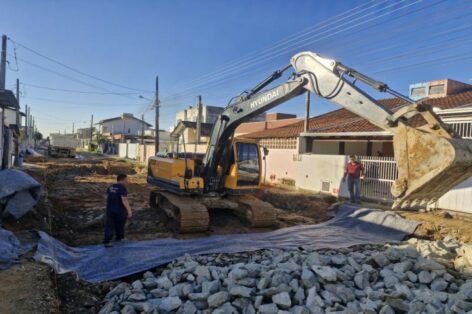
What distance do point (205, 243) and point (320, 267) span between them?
2812mm

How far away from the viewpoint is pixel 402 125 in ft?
16.3

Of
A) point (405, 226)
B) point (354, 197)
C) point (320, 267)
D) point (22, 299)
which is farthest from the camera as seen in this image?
point (354, 197)

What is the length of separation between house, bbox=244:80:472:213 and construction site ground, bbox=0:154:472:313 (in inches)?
41.9

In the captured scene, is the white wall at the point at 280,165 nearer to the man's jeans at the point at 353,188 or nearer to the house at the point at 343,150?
the house at the point at 343,150

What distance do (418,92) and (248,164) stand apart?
54.8ft

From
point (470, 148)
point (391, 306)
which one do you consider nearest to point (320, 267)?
point (391, 306)

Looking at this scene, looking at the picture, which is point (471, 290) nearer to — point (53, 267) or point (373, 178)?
point (53, 267)

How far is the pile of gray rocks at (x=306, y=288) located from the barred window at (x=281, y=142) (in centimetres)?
1274

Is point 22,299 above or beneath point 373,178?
beneath

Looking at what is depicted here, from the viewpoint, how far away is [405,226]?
9.11m

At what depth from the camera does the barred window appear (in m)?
18.4

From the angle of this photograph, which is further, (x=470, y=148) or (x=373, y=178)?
(x=373, y=178)

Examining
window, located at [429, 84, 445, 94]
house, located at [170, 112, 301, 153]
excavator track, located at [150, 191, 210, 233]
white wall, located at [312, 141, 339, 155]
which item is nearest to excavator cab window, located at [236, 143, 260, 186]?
excavator track, located at [150, 191, 210, 233]

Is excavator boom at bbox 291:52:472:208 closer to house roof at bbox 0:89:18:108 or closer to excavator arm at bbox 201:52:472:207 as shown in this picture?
excavator arm at bbox 201:52:472:207
